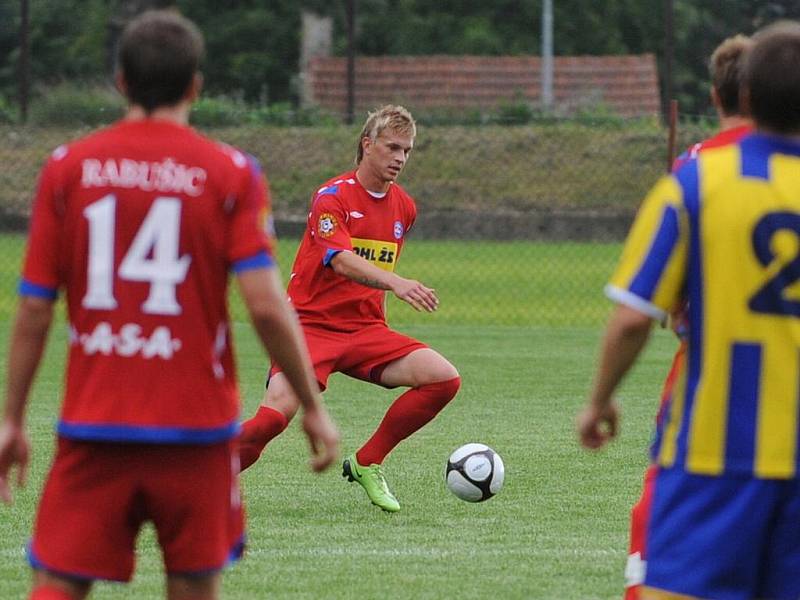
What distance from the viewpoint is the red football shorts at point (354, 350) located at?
7.35m

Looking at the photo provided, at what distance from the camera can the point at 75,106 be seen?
24.5 meters

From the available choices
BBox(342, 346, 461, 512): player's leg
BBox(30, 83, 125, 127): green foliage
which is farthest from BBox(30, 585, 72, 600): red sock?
BBox(30, 83, 125, 127): green foliage

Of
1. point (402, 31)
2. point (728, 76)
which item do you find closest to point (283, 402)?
point (728, 76)

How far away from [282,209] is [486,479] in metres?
16.2

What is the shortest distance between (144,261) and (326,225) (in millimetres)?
3691

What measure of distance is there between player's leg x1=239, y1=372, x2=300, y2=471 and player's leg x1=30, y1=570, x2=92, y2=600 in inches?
123

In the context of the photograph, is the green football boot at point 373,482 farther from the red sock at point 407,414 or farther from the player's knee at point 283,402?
the player's knee at point 283,402

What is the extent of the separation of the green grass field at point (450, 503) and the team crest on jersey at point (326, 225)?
115 centimetres

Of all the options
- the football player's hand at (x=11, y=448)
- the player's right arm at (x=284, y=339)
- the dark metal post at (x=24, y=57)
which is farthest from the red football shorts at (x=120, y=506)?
the dark metal post at (x=24, y=57)

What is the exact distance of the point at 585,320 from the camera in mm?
17047

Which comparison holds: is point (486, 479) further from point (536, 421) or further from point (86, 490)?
point (86, 490)

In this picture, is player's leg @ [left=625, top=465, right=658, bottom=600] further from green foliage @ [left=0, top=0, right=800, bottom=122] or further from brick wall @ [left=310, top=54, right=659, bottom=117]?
green foliage @ [left=0, top=0, right=800, bottom=122]

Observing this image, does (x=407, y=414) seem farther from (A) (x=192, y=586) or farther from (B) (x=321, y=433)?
(A) (x=192, y=586)

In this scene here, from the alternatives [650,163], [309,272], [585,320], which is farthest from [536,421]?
[650,163]
